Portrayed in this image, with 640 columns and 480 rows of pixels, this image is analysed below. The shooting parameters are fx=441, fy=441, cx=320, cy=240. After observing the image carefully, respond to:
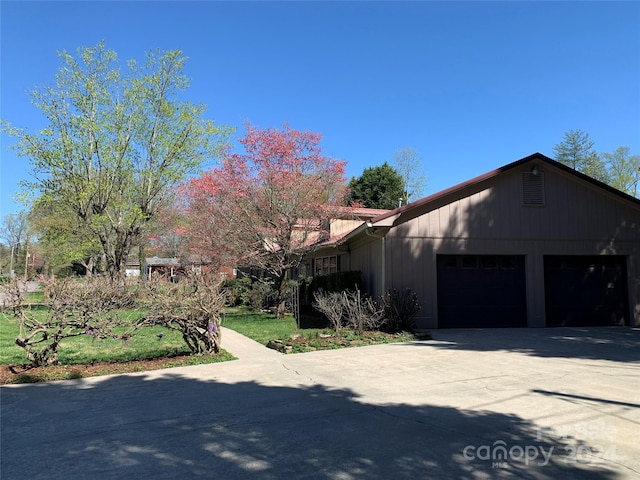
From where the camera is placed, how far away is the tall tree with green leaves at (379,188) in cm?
3841

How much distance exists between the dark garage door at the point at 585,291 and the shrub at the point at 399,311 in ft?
16.3

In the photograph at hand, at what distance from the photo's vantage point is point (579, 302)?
14.1 meters

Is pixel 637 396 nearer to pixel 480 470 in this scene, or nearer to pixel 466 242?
pixel 480 470

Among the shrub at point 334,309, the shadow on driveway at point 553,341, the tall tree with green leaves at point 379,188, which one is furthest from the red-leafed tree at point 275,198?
the tall tree with green leaves at point 379,188

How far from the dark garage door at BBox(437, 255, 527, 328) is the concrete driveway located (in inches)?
192

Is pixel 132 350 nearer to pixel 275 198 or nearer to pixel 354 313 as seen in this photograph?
pixel 354 313

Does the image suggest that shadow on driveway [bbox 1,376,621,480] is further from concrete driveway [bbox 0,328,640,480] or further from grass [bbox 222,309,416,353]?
grass [bbox 222,309,416,353]

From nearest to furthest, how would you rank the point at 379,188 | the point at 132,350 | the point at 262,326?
the point at 132,350 < the point at 262,326 < the point at 379,188

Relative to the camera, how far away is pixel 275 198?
1523 cm

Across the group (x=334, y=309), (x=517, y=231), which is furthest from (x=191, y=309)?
(x=517, y=231)

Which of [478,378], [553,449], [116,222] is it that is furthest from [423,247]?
[116,222]

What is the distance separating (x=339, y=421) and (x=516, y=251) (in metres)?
10.7

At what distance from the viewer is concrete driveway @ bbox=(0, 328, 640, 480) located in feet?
12.5

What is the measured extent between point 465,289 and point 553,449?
9582 millimetres
